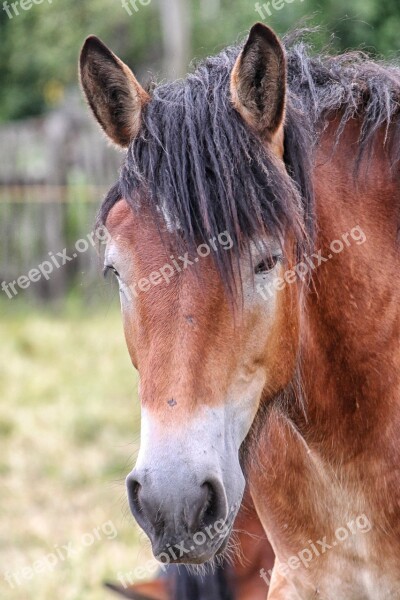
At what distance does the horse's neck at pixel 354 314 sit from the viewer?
2.78 metres

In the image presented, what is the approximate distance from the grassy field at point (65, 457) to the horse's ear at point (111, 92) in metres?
1.01

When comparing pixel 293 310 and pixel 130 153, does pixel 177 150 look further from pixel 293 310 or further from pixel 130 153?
pixel 293 310

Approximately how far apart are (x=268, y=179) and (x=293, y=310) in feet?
1.24

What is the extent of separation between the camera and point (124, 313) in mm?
2654

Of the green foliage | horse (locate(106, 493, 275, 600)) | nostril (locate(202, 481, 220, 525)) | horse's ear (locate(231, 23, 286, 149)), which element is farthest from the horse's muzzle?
the green foliage

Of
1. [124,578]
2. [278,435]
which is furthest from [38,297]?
[278,435]

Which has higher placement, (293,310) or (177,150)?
(177,150)

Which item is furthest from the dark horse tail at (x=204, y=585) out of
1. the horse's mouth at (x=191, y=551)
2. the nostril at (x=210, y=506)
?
the nostril at (x=210, y=506)

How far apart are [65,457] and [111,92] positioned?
522 cm

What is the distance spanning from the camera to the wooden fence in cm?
1354

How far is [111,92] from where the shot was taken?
8.99ft

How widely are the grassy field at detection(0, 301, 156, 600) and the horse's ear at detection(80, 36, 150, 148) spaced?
1.01 m

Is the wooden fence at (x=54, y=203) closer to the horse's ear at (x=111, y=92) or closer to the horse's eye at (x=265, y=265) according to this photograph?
the horse's ear at (x=111, y=92)

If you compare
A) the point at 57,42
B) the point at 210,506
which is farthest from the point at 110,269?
the point at 57,42
